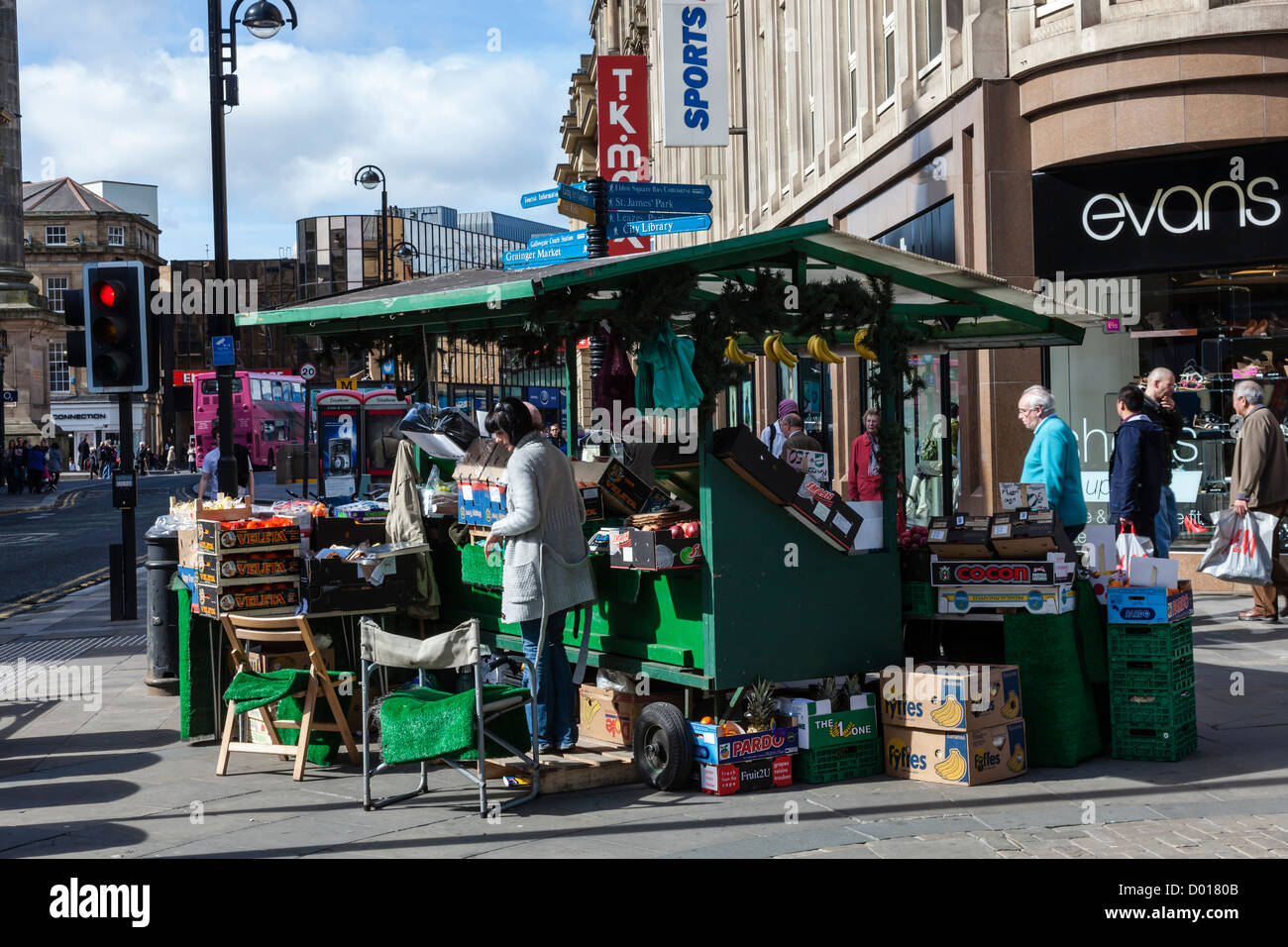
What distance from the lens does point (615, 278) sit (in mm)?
7156

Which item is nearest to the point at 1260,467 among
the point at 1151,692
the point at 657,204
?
the point at 1151,692

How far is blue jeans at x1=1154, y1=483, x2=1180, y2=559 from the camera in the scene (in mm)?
10633

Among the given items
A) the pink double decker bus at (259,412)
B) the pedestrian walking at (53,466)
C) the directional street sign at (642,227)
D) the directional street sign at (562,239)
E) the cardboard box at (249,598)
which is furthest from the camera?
the pedestrian walking at (53,466)

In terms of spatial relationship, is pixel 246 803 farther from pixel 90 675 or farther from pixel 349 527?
pixel 90 675

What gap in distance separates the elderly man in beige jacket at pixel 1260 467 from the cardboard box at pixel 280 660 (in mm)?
7888

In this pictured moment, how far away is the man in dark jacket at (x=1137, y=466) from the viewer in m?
10.2

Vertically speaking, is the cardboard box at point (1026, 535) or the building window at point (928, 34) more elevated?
the building window at point (928, 34)

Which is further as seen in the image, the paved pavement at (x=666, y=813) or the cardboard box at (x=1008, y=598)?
the cardboard box at (x=1008, y=598)

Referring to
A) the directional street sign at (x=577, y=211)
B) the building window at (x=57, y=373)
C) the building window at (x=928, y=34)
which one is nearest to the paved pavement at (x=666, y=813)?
the directional street sign at (x=577, y=211)

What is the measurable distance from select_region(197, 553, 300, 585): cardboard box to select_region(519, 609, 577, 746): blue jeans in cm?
169

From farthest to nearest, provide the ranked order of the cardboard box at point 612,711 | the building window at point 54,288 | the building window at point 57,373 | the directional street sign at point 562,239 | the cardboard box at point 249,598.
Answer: the building window at point 54,288
the building window at point 57,373
the directional street sign at point 562,239
the cardboard box at point 249,598
the cardboard box at point 612,711

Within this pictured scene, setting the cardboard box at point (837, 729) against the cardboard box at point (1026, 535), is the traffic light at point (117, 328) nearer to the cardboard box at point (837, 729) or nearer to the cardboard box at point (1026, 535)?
the cardboard box at point (837, 729)

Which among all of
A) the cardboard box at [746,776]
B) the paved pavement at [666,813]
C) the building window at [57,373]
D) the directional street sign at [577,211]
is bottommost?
the paved pavement at [666,813]
